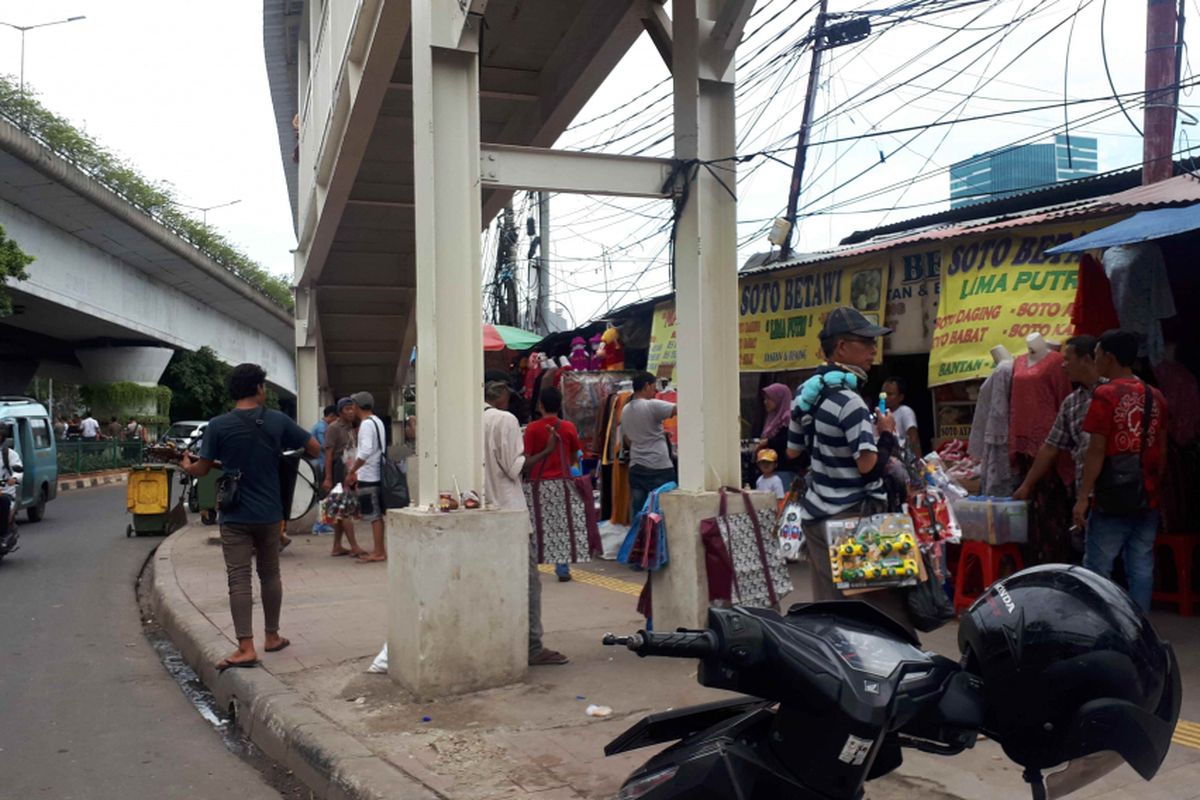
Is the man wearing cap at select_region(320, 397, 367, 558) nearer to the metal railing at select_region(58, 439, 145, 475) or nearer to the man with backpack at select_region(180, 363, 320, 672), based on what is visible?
the man with backpack at select_region(180, 363, 320, 672)

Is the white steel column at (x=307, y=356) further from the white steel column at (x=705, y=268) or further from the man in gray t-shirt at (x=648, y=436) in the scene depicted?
the white steel column at (x=705, y=268)

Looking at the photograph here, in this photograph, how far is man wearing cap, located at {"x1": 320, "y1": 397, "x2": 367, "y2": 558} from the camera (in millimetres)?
11273

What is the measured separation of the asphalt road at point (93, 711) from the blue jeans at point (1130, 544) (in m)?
4.43

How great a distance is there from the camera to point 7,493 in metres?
12.0

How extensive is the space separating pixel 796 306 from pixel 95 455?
2492 centimetres

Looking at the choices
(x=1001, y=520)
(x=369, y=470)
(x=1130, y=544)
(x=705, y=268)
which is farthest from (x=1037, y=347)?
(x=369, y=470)

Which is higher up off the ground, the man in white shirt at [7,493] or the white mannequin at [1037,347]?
the white mannequin at [1037,347]

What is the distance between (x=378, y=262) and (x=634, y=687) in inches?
392

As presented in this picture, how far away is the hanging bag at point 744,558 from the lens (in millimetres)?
5848

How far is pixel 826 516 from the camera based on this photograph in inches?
174

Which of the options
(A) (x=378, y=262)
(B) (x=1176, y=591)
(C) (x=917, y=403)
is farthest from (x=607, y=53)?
(A) (x=378, y=262)

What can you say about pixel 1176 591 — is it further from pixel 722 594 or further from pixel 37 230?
pixel 37 230

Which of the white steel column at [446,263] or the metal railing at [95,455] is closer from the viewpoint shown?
the white steel column at [446,263]

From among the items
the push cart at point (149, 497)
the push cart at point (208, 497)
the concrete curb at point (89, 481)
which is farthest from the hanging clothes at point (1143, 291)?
the concrete curb at point (89, 481)
